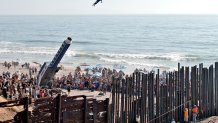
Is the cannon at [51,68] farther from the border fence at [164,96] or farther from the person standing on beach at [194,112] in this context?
the person standing on beach at [194,112]

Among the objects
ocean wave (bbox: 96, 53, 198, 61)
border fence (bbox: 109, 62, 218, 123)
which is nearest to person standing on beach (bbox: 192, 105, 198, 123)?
border fence (bbox: 109, 62, 218, 123)

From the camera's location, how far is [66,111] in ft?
38.5

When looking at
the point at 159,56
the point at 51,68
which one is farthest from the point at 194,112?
the point at 159,56

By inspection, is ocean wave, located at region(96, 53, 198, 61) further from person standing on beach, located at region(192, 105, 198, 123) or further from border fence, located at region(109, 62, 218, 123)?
person standing on beach, located at region(192, 105, 198, 123)

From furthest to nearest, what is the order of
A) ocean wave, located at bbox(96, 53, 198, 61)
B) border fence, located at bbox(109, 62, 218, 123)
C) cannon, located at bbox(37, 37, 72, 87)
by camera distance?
ocean wave, located at bbox(96, 53, 198, 61), cannon, located at bbox(37, 37, 72, 87), border fence, located at bbox(109, 62, 218, 123)

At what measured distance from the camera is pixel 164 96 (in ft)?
59.8

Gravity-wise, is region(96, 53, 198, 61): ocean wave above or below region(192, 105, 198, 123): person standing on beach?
above

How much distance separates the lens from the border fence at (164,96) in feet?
55.6

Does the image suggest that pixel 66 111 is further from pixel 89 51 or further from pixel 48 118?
pixel 89 51

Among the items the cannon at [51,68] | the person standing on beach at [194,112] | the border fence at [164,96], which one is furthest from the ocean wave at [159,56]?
the person standing on beach at [194,112]

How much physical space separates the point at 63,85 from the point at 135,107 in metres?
19.0

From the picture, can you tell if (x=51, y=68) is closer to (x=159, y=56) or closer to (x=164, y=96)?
(x=164, y=96)

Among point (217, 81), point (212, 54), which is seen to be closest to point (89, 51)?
point (212, 54)

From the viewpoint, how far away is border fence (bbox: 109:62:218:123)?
16938 mm
